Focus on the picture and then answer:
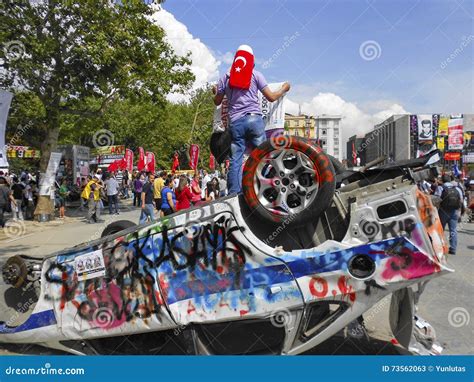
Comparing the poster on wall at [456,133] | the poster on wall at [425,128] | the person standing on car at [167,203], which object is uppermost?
the poster on wall at [425,128]

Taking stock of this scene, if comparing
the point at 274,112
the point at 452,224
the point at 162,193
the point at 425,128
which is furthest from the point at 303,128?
the point at 274,112

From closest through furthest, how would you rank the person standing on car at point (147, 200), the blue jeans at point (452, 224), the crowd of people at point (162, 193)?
the blue jeans at point (452, 224), the crowd of people at point (162, 193), the person standing on car at point (147, 200)

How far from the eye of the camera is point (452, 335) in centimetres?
435

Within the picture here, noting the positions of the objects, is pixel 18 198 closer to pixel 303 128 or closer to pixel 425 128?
pixel 303 128

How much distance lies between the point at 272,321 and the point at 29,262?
2600mm

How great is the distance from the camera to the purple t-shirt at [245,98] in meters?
4.25

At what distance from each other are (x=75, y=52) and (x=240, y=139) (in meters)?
12.0

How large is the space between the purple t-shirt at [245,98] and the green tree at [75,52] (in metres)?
11.1

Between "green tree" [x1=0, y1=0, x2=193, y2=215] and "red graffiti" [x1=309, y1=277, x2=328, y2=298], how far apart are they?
42.7 feet

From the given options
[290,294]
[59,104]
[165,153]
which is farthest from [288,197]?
[165,153]

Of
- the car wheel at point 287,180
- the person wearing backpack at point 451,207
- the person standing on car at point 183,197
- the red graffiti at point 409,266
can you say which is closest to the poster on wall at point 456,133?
the person wearing backpack at point 451,207

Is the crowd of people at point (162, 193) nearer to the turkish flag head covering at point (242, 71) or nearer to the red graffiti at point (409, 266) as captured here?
the turkish flag head covering at point (242, 71)

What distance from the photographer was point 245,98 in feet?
13.9
